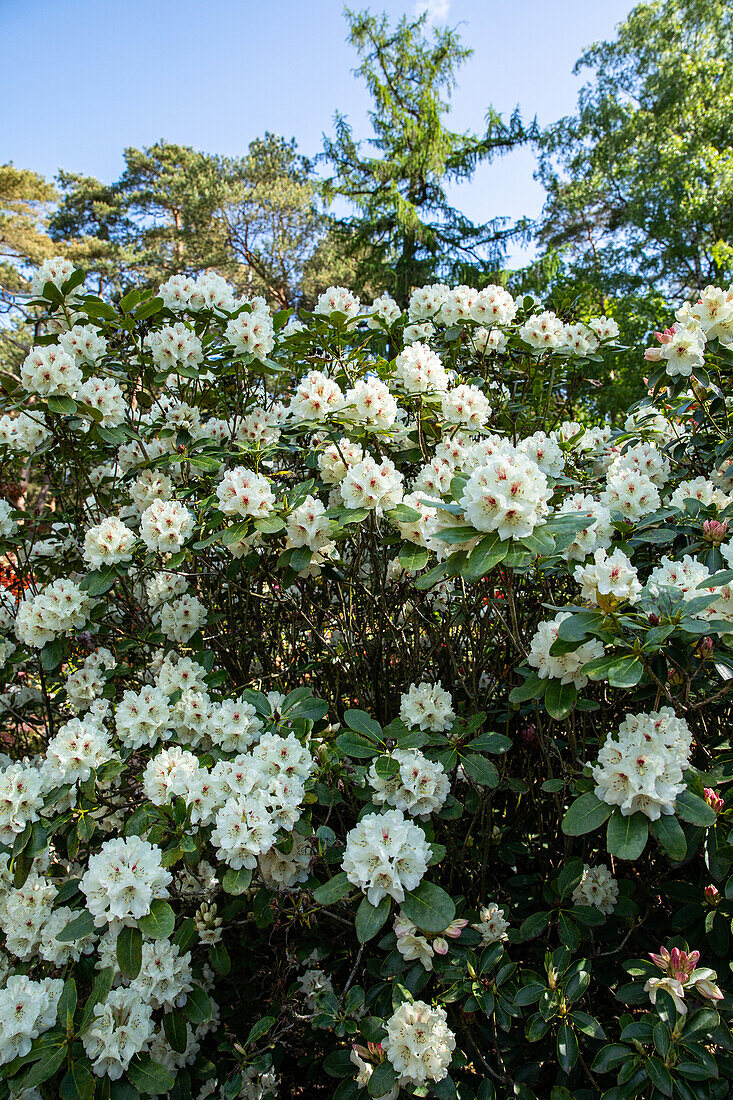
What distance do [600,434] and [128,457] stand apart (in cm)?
199

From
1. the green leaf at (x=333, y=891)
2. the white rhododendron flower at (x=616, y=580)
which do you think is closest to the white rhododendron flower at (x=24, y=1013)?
the green leaf at (x=333, y=891)

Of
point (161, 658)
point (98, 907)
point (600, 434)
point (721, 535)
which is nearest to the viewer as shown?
point (98, 907)

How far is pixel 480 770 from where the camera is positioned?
151 cm

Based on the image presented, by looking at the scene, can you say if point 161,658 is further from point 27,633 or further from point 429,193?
point 429,193

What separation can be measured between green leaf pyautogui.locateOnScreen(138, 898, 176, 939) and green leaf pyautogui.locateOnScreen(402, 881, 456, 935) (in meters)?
0.49

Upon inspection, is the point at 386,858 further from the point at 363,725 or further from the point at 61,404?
the point at 61,404

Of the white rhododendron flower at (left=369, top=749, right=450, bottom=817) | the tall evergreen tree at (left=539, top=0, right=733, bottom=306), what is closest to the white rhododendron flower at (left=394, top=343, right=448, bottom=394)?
the white rhododendron flower at (left=369, top=749, right=450, bottom=817)

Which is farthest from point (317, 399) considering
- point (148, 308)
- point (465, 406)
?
point (148, 308)

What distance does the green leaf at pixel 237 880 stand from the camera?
1.39m

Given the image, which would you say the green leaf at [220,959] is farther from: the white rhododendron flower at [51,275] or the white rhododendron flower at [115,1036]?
the white rhododendron flower at [51,275]

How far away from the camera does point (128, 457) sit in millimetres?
2590

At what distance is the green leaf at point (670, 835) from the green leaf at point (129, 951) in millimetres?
1074

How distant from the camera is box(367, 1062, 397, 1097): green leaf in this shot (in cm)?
128

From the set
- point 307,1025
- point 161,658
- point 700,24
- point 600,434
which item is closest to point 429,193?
point 700,24
